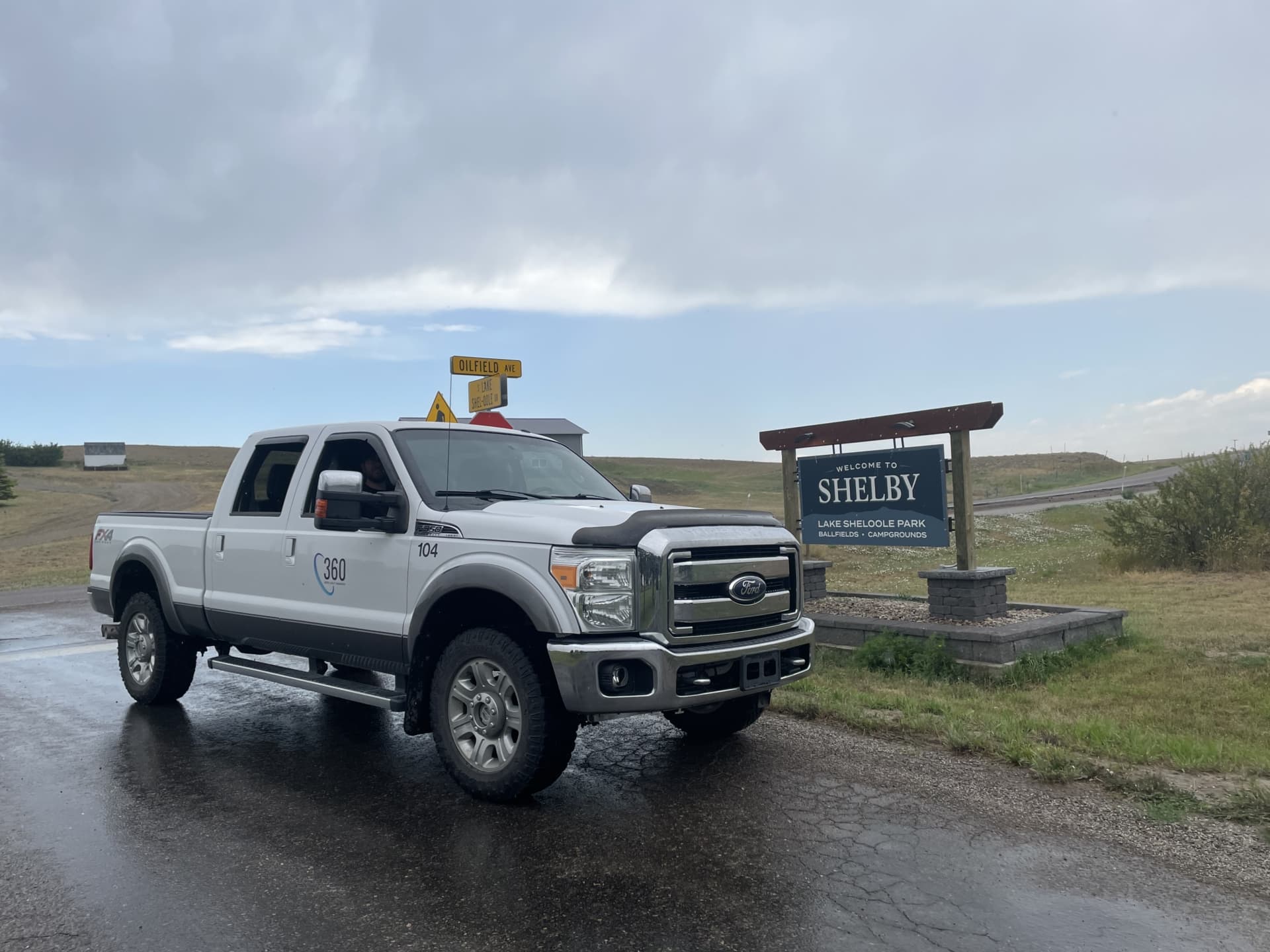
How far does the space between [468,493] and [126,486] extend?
2626 inches

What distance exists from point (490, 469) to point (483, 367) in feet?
20.1

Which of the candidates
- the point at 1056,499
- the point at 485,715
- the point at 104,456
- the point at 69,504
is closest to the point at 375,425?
the point at 485,715

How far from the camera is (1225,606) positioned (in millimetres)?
10953

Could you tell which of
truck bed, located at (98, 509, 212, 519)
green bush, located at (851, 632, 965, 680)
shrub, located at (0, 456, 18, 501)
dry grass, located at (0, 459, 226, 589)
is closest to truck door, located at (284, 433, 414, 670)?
truck bed, located at (98, 509, 212, 519)

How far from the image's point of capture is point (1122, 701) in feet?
22.1

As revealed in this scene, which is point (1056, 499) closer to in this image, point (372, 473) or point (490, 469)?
point (490, 469)

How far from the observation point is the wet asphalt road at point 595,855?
3494mm

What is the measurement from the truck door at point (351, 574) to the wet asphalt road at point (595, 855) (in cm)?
74

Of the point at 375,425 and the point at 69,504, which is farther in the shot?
the point at 69,504

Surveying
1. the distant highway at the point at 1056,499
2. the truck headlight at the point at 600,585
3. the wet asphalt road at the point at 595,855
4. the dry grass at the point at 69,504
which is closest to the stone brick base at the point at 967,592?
the wet asphalt road at the point at 595,855

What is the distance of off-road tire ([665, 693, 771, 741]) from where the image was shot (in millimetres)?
5875

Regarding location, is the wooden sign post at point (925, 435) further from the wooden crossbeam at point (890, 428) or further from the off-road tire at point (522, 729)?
the off-road tire at point (522, 729)

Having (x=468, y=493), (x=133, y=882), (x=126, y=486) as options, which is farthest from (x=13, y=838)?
(x=126, y=486)

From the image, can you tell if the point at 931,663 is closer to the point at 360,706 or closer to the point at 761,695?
the point at 761,695
